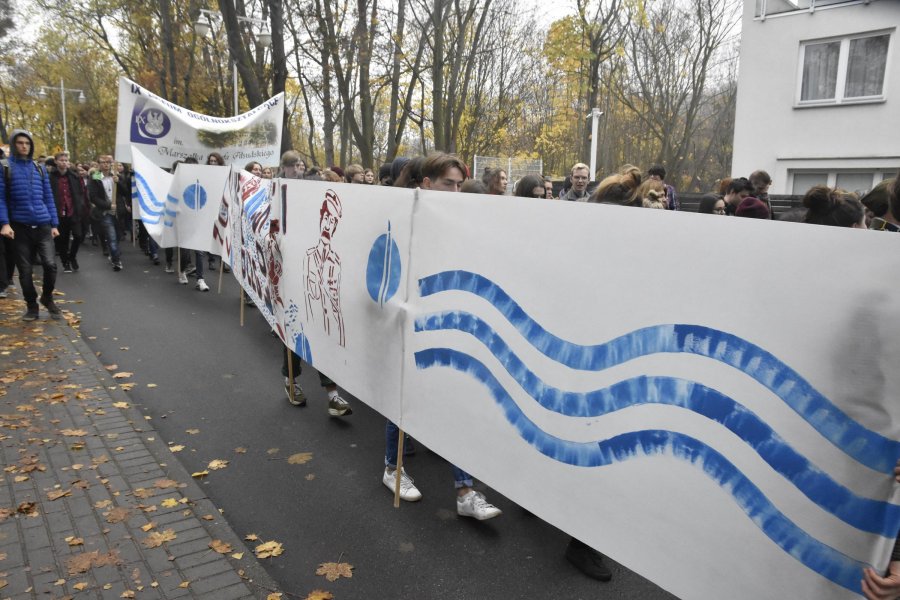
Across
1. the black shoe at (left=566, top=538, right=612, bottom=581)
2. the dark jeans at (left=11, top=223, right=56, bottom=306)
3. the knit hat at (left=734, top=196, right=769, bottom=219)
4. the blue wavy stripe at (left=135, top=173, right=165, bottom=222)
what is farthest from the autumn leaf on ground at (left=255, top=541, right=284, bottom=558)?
the blue wavy stripe at (left=135, top=173, right=165, bottom=222)

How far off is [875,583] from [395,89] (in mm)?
22571

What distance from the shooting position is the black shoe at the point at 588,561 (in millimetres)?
3182

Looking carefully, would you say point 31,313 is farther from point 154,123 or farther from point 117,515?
point 117,515

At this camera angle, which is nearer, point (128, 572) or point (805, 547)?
point (805, 547)

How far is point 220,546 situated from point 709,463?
2.49m

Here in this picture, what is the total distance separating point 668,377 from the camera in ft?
6.79

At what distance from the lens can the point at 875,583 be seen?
1.62 m

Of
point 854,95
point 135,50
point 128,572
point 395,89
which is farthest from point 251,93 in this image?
point 135,50

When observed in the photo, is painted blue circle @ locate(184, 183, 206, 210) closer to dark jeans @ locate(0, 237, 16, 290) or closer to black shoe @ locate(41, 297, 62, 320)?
black shoe @ locate(41, 297, 62, 320)

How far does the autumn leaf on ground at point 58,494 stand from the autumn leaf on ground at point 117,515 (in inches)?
15.1

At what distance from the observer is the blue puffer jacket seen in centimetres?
761

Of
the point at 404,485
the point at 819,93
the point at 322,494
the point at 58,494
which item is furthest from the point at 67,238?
the point at 819,93

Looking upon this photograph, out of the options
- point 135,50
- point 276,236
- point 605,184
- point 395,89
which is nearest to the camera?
point 605,184

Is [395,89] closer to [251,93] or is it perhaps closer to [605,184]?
[251,93]
